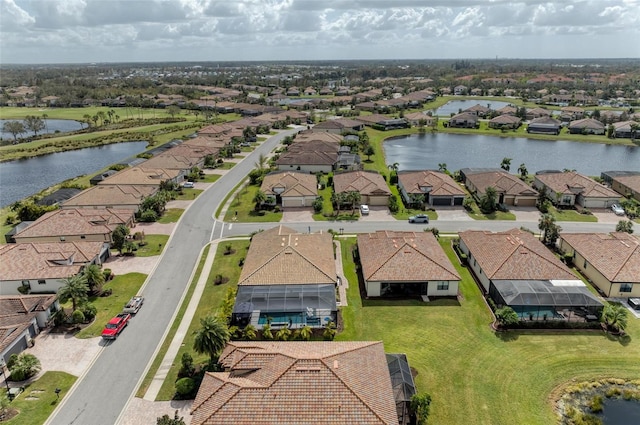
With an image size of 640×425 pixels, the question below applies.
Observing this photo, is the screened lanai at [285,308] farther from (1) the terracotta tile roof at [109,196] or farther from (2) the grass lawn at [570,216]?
(2) the grass lawn at [570,216]

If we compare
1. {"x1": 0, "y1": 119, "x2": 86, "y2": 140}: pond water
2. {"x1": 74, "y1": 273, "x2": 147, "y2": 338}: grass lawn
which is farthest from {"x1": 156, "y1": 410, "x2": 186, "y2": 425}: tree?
{"x1": 0, "y1": 119, "x2": 86, "y2": 140}: pond water

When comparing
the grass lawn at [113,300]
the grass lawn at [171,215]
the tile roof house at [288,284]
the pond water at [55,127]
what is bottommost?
the grass lawn at [113,300]

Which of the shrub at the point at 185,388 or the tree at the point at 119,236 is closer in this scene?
the shrub at the point at 185,388

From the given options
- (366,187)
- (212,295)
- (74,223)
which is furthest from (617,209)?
(74,223)

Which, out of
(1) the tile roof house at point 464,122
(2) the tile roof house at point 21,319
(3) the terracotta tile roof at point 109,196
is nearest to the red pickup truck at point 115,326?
(2) the tile roof house at point 21,319

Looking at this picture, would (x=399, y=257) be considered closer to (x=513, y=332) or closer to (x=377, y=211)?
(x=513, y=332)

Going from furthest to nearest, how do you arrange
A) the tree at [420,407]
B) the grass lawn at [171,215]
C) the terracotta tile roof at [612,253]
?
the grass lawn at [171,215] → the terracotta tile roof at [612,253] → the tree at [420,407]

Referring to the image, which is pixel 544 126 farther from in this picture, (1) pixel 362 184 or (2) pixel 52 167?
(2) pixel 52 167

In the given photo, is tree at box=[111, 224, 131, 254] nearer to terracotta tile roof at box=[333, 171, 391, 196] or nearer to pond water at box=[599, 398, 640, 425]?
terracotta tile roof at box=[333, 171, 391, 196]
